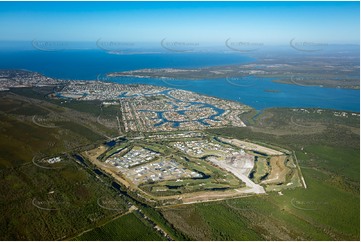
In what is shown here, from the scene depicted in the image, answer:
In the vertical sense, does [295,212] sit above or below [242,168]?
below

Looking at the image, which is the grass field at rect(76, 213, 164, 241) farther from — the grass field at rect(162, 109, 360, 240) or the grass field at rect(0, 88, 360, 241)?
the grass field at rect(162, 109, 360, 240)

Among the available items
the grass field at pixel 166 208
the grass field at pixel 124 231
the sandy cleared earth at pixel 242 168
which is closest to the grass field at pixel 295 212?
the grass field at pixel 166 208

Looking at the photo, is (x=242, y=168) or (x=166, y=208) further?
(x=242, y=168)

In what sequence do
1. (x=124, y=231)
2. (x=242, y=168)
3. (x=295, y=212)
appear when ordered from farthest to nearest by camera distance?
(x=242, y=168) < (x=295, y=212) < (x=124, y=231)

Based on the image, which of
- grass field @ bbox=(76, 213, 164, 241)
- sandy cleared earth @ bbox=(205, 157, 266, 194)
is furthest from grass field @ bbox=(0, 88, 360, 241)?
sandy cleared earth @ bbox=(205, 157, 266, 194)

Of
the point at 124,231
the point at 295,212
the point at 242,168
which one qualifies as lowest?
the point at 295,212

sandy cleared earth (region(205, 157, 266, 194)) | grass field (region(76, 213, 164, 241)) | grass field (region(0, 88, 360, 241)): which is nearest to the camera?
grass field (region(76, 213, 164, 241))

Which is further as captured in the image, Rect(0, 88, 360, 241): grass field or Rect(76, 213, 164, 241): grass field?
Rect(0, 88, 360, 241): grass field

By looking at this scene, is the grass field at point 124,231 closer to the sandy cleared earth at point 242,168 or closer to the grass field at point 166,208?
the grass field at point 166,208

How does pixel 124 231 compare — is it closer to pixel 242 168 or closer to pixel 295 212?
pixel 295 212

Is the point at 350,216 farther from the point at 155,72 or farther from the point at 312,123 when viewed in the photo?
the point at 155,72

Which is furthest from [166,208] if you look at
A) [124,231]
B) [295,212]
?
[295,212]
